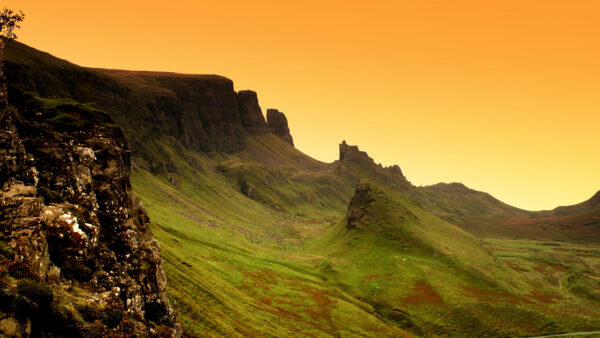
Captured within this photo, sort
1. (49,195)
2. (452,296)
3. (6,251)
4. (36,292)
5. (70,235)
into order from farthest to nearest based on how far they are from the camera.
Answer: (452,296)
(49,195)
(70,235)
(6,251)
(36,292)

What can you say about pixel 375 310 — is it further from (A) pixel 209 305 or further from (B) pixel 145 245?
(B) pixel 145 245

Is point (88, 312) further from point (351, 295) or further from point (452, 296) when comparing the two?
point (452, 296)

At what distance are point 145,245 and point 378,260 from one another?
577 ft

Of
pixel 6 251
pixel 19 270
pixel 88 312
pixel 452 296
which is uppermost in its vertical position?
pixel 6 251

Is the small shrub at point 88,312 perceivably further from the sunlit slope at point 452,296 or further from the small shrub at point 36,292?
the sunlit slope at point 452,296

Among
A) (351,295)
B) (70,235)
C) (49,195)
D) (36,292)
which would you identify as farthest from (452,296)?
(36,292)

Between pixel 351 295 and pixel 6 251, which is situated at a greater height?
pixel 6 251

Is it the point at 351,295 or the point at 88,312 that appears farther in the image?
the point at 351,295

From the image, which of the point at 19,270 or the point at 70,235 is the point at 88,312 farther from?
the point at 70,235

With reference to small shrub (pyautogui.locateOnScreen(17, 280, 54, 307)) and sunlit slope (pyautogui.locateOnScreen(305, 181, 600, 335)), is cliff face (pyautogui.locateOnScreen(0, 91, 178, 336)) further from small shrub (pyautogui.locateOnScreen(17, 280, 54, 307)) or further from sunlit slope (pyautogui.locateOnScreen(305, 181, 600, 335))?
sunlit slope (pyautogui.locateOnScreen(305, 181, 600, 335))

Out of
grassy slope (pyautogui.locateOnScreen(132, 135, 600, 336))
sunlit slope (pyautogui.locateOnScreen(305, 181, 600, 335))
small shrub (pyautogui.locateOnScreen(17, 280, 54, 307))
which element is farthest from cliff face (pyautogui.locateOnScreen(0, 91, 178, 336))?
sunlit slope (pyautogui.locateOnScreen(305, 181, 600, 335))

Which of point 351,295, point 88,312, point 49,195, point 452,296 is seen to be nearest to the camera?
point 88,312

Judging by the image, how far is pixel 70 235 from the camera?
26.0 meters

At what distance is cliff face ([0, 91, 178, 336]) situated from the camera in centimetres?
2031
